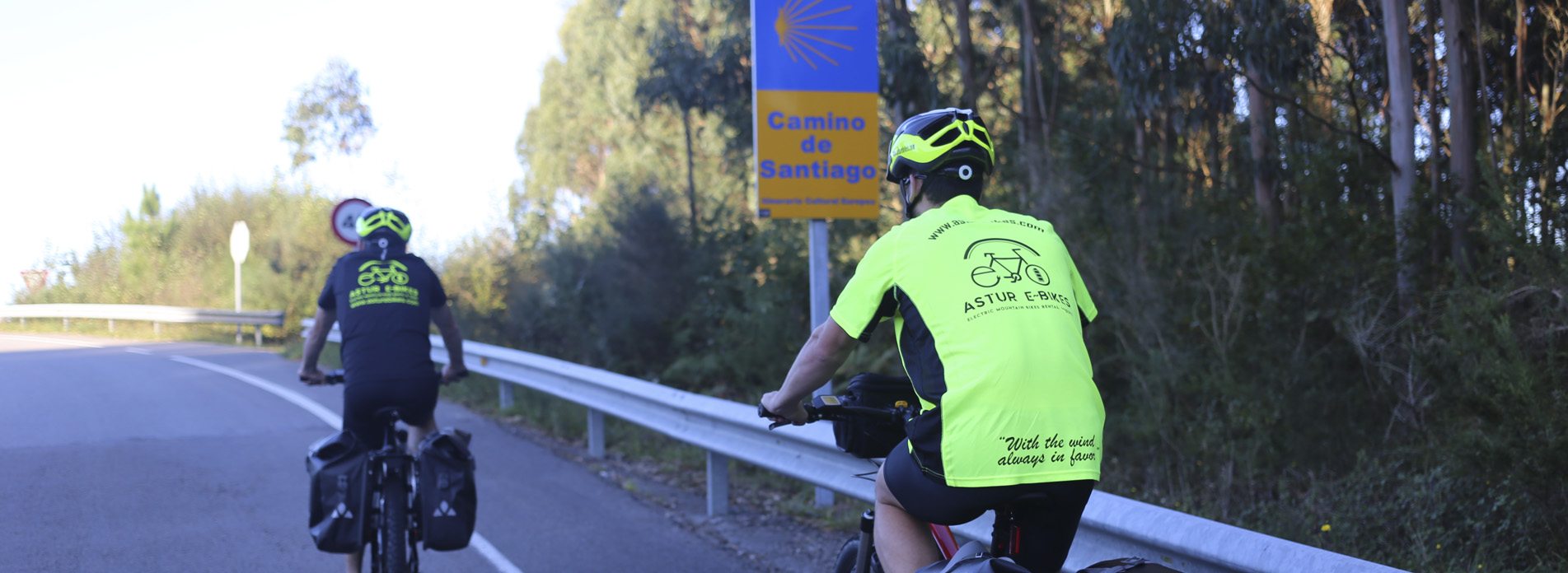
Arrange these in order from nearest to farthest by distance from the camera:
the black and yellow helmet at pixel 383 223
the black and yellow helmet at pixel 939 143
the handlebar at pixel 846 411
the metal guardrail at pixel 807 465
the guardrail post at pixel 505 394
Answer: the black and yellow helmet at pixel 939 143
the handlebar at pixel 846 411
the metal guardrail at pixel 807 465
the black and yellow helmet at pixel 383 223
the guardrail post at pixel 505 394

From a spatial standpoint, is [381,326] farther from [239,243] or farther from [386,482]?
[239,243]

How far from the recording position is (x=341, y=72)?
38.1 m

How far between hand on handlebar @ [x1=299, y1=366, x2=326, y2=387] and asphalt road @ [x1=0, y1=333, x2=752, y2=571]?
1.08m

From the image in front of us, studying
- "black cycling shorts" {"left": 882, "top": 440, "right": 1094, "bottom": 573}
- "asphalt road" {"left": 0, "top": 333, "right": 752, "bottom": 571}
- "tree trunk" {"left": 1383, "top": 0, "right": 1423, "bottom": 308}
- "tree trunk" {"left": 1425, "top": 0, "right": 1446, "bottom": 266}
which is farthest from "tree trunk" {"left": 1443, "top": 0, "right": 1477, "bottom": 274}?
"black cycling shorts" {"left": 882, "top": 440, "right": 1094, "bottom": 573}

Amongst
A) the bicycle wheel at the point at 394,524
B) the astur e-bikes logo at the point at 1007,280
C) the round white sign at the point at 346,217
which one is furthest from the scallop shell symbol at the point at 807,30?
the round white sign at the point at 346,217

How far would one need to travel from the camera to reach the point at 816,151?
7.70 metres

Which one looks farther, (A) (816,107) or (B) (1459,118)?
(B) (1459,118)

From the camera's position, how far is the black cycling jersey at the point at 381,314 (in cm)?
530

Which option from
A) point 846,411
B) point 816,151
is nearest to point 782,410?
point 846,411

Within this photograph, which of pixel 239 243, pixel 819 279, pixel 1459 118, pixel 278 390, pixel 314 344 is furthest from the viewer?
pixel 239 243

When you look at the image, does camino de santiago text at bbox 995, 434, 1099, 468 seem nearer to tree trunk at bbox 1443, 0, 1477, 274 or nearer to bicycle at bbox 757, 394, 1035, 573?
bicycle at bbox 757, 394, 1035, 573

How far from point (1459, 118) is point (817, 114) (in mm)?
5154

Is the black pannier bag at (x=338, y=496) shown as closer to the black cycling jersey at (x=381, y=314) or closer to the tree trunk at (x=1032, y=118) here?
the black cycling jersey at (x=381, y=314)

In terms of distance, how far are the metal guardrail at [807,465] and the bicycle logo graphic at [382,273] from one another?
155 cm
